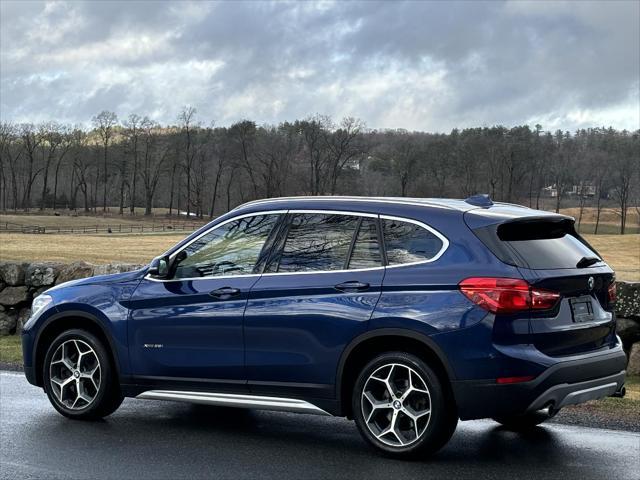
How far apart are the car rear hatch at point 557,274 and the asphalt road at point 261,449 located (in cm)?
82

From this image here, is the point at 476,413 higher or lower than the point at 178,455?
higher

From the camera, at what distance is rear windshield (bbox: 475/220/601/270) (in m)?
5.72

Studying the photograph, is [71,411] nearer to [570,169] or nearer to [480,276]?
[480,276]

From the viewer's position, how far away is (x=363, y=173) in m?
129

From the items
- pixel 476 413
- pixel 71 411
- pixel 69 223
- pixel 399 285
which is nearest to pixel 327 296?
pixel 399 285

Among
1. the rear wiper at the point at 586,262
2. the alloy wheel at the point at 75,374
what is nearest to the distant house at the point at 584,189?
the rear wiper at the point at 586,262

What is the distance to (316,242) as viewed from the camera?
6.37m

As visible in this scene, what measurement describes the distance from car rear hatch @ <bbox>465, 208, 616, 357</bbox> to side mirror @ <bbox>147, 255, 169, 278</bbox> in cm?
245

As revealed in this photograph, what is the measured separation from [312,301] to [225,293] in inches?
30.6

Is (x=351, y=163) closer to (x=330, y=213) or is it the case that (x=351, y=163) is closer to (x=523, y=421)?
(x=523, y=421)

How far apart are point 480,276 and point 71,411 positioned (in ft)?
12.1

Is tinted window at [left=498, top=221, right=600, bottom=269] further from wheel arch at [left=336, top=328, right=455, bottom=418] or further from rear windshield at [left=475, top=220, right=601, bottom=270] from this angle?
wheel arch at [left=336, top=328, right=455, bottom=418]

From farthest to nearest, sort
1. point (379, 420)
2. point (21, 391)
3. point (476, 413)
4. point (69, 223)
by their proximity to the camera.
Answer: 1. point (69, 223)
2. point (21, 391)
3. point (379, 420)
4. point (476, 413)

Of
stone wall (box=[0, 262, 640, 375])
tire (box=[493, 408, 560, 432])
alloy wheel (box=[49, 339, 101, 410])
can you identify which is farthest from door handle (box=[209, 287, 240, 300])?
stone wall (box=[0, 262, 640, 375])
